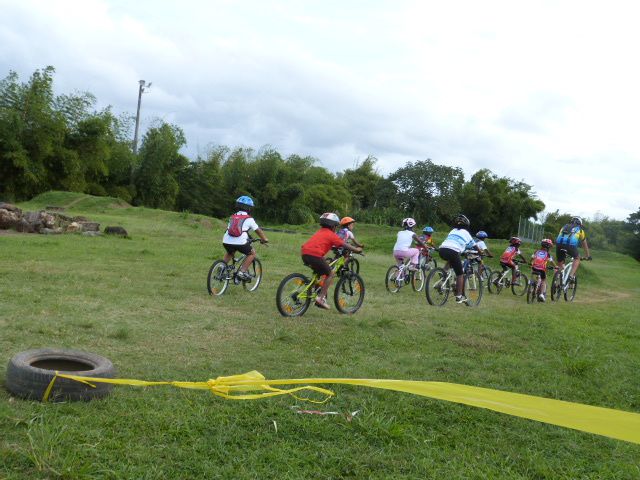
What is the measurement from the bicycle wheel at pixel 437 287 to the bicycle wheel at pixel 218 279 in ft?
11.1

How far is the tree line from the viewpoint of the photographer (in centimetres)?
3081

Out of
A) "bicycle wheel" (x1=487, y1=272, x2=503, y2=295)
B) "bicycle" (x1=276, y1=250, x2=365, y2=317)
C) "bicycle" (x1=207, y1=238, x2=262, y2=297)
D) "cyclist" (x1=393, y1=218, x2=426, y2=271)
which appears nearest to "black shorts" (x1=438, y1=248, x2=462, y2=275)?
"cyclist" (x1=393, y1=218, x2=426, y2=271)

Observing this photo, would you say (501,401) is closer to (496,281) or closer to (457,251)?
(457,251)

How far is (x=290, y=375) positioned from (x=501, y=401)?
1.93 metres

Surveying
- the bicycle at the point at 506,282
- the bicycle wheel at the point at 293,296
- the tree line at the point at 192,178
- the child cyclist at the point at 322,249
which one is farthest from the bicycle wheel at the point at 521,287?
the tree line at the point at 192,178

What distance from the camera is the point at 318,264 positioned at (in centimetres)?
781

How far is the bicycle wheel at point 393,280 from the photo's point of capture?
11.4m

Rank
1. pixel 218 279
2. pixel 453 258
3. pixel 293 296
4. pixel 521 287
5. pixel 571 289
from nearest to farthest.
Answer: pixel 293 296 → pixel 218 279 → pixel 453 258 → pixel 571 289 → pixel 521 287

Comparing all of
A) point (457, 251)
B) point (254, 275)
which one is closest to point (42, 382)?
point (254, 275)

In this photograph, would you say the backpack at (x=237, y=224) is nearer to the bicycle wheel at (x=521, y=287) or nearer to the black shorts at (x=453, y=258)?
the black shorts at (x=453, y=258)

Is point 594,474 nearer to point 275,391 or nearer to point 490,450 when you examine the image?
point 490,450

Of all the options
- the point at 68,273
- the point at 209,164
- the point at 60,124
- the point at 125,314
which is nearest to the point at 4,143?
the point at 60,124

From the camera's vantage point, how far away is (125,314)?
680cm

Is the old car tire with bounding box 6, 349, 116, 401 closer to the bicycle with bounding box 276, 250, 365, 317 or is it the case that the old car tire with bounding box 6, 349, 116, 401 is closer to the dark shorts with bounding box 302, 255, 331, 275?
the bicycle with bounding box 276, 250, 365, 317
